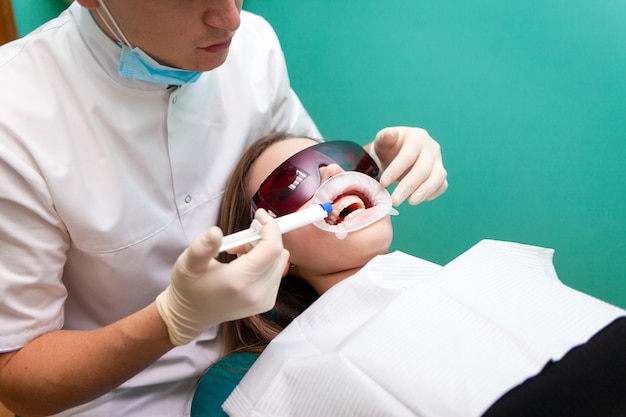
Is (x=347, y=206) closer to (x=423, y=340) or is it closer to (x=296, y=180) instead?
(x=296, y=180)

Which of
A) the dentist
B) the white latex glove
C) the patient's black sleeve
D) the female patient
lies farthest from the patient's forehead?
the patient's black sleeve

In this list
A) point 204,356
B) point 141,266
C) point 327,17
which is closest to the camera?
point 141,266

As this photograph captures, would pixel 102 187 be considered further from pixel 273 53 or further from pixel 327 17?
pixel 327 17

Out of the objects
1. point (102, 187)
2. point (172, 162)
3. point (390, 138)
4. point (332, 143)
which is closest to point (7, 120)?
point (102, 187)

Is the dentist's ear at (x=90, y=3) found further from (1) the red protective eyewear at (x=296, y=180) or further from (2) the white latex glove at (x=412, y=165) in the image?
(2) the white latex glove at (x=412, y=165)

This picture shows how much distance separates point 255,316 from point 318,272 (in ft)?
0.64

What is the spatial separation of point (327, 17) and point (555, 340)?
4.97 feet

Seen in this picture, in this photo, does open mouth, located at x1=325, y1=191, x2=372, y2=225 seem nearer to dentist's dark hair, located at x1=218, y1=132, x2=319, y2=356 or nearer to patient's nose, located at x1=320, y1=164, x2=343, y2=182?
patient's nose, located at x1=320, y1=164, x2=343, y2=182

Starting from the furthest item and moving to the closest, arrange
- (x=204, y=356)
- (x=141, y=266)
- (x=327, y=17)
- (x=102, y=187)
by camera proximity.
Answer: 1. (x=327, y=17)
2. (x=204, y=356)
3. (x=141, y=266)
4. (x=102, y=187)

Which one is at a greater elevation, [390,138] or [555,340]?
[390,138]

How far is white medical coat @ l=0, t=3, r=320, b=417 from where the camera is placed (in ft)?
3.28

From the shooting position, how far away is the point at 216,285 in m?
0.85

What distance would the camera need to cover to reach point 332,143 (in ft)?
4.21

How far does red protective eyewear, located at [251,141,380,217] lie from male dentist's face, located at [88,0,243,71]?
29cm
